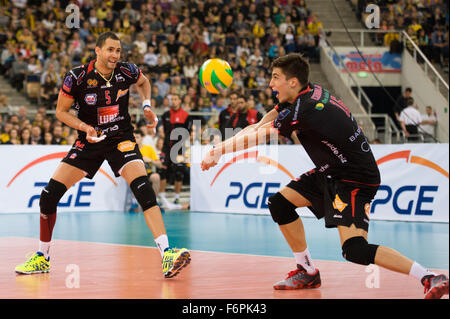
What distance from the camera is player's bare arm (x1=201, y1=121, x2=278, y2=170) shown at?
5621mm

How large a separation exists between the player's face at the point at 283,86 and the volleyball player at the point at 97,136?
1832 millimetres

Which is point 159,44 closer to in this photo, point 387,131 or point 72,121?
Result: point 387,131

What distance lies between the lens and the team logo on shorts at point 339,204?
5.84m

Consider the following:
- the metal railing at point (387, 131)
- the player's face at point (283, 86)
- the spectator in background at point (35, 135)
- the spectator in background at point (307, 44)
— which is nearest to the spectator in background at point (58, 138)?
the spectator in background at point (35, 135)

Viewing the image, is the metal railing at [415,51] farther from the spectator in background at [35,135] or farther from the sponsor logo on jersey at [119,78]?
the sponsor logo on jersey at [119,78]

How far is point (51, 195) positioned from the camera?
23.8 ft

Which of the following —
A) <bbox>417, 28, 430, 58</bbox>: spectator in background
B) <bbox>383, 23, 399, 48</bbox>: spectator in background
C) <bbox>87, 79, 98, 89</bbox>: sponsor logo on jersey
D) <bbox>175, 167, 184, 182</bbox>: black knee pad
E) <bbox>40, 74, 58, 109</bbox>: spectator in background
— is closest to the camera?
<bbox>87, 79, 98, 89</bbox>: sponsor logo on jersey

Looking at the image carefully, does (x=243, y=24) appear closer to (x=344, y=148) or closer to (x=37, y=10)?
(x=37, y=10)

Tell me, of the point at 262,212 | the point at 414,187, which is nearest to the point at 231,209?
the point at 262,212

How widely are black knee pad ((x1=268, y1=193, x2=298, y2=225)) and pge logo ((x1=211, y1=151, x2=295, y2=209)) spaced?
26.9 feet

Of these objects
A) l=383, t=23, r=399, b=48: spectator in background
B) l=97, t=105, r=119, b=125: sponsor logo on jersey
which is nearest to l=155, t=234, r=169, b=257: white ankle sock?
l=97, t=105, r=119, b=125: sponsor logo on jersey

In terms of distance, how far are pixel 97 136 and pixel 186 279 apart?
1643 millimetres

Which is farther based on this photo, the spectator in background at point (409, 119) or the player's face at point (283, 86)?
the spectator in background at point (409, 119)

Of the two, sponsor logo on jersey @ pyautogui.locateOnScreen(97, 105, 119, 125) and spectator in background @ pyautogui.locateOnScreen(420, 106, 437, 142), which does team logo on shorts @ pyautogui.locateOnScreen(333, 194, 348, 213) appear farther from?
spectator in background @ pyautogui.locateOnScreen(420, 106, 437, 142)
